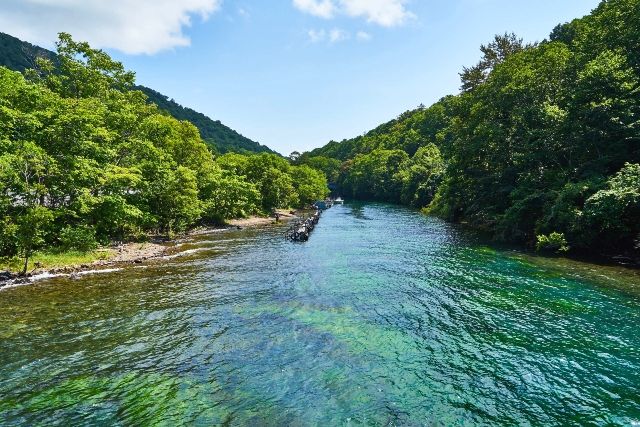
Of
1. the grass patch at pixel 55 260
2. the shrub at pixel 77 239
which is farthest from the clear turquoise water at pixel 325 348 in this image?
the shrub at pixel 77 239

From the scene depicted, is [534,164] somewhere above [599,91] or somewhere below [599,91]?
below

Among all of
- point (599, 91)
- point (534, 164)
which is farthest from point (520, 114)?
point (599, 91)

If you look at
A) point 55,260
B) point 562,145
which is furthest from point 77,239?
point 562,145

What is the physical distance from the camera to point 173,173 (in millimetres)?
46625

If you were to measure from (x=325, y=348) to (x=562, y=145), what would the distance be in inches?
1482

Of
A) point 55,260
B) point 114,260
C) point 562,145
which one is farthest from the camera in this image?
point 562,145

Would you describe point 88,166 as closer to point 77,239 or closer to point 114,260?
point 77,239

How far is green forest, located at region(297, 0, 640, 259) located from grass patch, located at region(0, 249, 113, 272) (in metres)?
40.5

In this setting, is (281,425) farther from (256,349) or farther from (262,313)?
(262,313)

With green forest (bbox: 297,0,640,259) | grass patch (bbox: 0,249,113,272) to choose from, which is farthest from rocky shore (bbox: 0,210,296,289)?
green forest (bbox: 297,0,640,259)

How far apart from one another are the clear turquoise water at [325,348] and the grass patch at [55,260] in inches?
146

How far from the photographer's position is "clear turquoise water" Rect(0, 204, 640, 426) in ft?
38.5

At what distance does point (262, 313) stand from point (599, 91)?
3651cm

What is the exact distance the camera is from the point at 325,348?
16.1m
